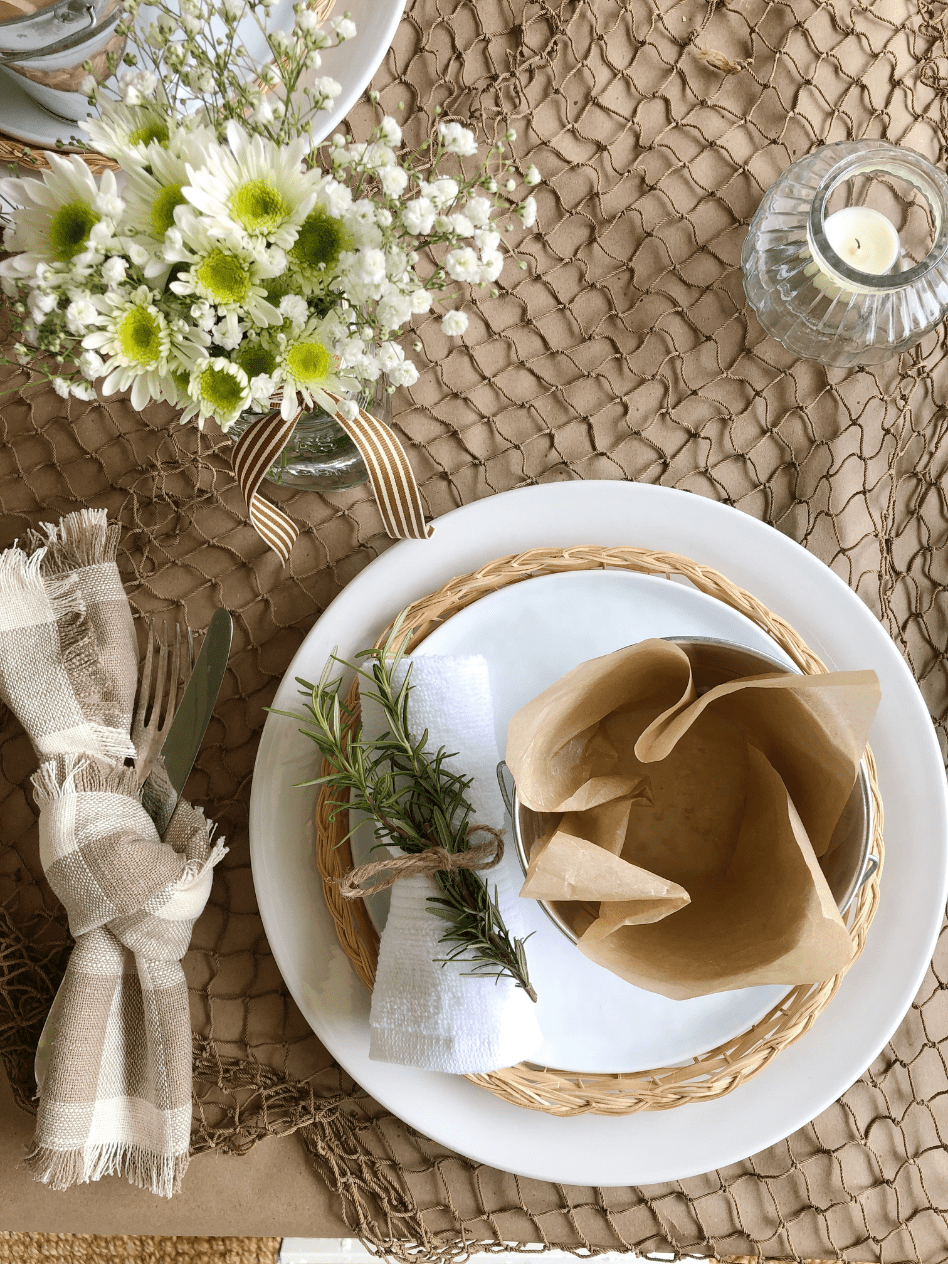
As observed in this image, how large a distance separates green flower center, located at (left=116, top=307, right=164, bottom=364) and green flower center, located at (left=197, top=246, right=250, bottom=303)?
3 cm

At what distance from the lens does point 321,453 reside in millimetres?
615

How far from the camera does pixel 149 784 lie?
0.63 meters

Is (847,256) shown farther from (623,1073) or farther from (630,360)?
(623,1073)

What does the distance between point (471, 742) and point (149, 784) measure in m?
0.23

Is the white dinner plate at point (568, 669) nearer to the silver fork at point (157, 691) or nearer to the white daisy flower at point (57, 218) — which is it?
the silver fork at point (157, 691)

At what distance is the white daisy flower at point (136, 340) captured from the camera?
376 mm

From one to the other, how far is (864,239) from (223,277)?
0.48m

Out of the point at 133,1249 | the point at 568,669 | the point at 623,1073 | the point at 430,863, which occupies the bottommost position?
the point at 133,1249

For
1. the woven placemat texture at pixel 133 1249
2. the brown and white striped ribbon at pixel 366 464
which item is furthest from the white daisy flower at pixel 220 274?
the woven placemat texture at pixel 133 1249

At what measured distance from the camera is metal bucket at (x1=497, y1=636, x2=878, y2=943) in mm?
485

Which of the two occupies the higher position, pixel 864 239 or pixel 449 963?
pixel 864 239

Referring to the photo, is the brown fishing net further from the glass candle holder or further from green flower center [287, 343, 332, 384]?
green flower center [287, 343, 332, 384]

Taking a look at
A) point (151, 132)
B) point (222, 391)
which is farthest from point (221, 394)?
point (151, 132)

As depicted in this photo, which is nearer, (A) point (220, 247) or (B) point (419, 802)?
(A) point (220, 247)
